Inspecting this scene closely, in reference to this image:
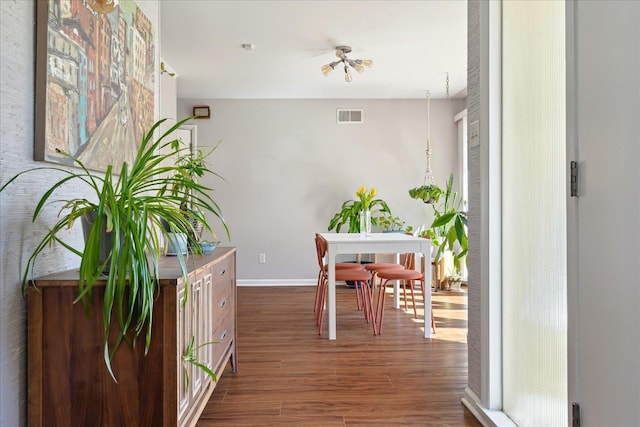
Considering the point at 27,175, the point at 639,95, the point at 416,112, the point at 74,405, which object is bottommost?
the point at 74,405

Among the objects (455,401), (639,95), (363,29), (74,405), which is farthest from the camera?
(363,29)

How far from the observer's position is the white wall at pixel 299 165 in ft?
19.5

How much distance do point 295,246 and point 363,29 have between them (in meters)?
3.10

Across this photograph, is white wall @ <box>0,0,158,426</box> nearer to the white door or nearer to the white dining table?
the white door

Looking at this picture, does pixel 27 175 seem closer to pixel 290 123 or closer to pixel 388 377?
pixel 388 377

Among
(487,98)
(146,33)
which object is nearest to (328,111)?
(146,33)

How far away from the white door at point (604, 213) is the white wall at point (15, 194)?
1.77 m

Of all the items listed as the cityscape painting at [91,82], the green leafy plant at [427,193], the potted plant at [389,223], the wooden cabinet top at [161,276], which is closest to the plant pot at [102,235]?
the wooden cabinet top at [161,276]

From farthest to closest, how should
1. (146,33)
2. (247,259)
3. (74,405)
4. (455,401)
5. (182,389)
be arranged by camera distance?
(247,259)
(146,33)
(455,401)
(182,389)
(74,405)

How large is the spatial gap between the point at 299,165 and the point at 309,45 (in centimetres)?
212

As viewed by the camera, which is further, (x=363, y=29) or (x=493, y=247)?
(x=363, y=29)

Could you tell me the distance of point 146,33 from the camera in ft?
8.14

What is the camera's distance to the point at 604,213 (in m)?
1.25

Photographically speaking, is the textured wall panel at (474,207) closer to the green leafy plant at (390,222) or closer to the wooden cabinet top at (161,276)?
the wooden cabinet top at (161,276)
